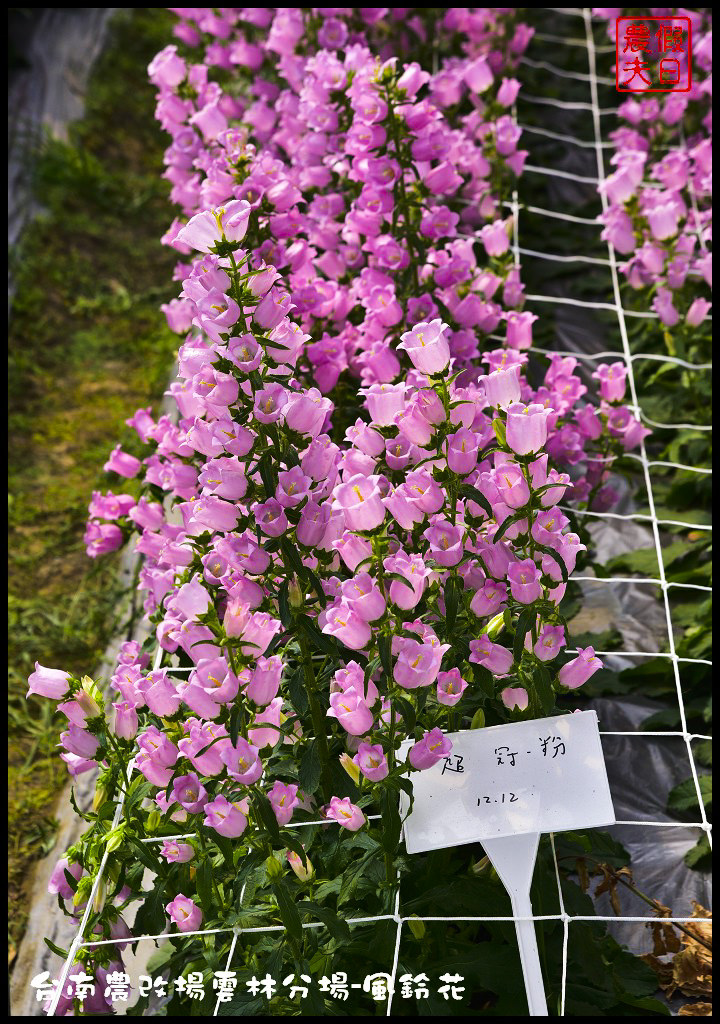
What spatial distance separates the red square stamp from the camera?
3992 millimetres

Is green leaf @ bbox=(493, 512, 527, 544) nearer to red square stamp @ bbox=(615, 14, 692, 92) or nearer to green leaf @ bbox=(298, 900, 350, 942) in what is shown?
green leaf @ bbox=(298, 900, 350, 942)

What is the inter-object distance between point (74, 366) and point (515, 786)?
9.73ft

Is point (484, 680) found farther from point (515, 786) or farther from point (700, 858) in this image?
point (700, 858)

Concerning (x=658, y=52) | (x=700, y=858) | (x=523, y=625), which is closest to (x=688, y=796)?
(x=700, y=858)

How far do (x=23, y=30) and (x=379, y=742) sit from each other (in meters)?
4.56

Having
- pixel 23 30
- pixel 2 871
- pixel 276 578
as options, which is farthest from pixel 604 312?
pixel 23 30

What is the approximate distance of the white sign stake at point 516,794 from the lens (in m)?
1.73

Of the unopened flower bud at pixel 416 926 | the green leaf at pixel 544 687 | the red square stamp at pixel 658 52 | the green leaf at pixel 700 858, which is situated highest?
the red square stamp at pixel 658 52

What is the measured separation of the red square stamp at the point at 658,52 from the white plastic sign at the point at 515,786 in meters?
2.88

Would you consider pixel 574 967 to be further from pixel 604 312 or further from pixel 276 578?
pixel 604 312

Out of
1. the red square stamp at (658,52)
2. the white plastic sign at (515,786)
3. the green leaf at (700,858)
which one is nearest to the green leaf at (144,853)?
the white plastic sign at (515,786)

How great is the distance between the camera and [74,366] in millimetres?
4227

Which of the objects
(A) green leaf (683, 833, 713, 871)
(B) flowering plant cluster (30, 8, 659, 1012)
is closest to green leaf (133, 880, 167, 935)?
(B) flowering plant cluster (30, 8, 659, 1012)

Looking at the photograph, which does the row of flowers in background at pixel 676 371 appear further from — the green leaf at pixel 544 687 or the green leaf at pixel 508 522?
the green leaf at pixel 508 522
